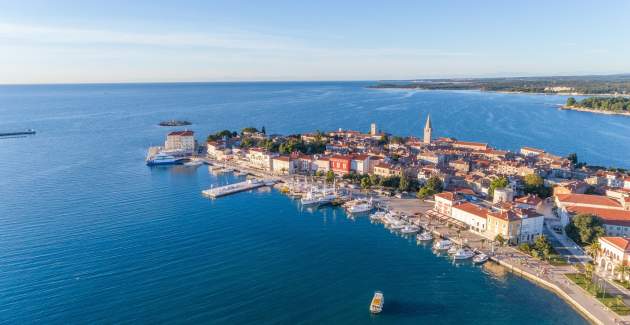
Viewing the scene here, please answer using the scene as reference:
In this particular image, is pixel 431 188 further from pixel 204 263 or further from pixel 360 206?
pixel 204 263

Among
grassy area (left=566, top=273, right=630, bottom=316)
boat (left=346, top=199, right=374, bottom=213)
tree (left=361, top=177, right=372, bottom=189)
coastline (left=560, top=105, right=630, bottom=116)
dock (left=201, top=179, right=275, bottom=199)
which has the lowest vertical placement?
grassy area (left=566, top=273, right=630, bottom=316)

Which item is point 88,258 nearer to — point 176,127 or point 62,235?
point 62,235

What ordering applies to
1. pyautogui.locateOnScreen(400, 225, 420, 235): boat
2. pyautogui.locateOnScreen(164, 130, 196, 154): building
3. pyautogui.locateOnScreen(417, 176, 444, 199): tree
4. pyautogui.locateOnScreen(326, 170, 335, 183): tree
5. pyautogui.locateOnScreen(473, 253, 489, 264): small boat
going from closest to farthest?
1. pyautogui.locateOnScreen(473, 253, 489, 264): small boat
2. pyautogui.locateOnScreen(400, 225, 420, 235): boat
3. pyautogui.locateOnScreen(417, 176, 444, 199): tree
4. pyautogui.locateOnScreen(326, 170, 335, 183): tree
5. pyautogui.locateOnScreen(164, 130, 196, 154): building

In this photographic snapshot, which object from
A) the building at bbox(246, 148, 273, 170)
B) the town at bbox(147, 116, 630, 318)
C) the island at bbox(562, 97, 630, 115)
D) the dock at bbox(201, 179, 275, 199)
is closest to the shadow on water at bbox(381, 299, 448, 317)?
the town at bbox(147, 116, 630, 318)

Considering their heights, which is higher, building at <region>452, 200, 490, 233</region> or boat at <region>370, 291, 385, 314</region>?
building at <region>452, 200, 490, 233</region>

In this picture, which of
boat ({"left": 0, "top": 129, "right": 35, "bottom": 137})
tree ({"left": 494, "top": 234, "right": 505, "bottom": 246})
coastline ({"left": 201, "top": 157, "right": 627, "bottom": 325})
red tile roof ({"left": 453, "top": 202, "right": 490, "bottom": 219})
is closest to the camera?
coastline ({"left": 201, "top": 157, "right": 627, "bottom": 325})

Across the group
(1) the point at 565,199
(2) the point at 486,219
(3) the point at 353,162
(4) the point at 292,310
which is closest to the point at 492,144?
(3) the point at 353,162

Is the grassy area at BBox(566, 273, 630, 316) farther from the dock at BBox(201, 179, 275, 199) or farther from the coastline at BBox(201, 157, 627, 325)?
the dock at BBox(201, 179, 275, 199)

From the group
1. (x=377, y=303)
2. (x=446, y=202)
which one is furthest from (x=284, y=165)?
(x=377, y=303)
